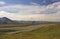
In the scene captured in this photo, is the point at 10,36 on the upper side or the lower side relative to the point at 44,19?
lower

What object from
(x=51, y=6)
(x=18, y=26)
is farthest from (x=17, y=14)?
(x=51, y=6)

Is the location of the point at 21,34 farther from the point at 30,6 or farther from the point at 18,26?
the point at 30,6

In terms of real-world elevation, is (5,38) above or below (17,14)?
below

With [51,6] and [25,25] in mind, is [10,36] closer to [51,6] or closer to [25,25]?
[25,25]

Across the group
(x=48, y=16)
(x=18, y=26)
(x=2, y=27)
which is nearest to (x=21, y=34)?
(x=18, y=26)

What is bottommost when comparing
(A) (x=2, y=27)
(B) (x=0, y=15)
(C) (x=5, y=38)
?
(C) (x=5, y=38)

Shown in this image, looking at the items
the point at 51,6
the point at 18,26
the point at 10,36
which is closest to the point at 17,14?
the point at 18,26
